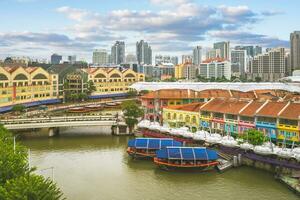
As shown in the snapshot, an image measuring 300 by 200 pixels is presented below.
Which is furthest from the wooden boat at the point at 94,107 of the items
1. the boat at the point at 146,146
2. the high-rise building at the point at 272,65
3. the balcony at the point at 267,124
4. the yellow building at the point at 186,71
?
the yellow building at the point at 186,71

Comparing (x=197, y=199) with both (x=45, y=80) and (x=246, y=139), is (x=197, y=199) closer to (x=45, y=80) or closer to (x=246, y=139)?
(x=246, y=139)

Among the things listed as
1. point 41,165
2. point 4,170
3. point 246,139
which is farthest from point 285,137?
point 4,170

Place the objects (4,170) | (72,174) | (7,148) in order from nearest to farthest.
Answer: (4,170)
(7,148)
(72,174)

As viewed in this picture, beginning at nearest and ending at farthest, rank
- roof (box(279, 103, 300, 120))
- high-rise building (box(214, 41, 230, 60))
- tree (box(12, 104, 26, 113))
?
roof (box(279, 103, 300, 120)), tree (box(12, 104, 26, 113)), high-rise building (box(214, 41, 230, 60))

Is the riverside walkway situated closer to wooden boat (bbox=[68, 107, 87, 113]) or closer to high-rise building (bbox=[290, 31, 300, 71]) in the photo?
wooden boat (bbox=[68, 107, 87, 113])

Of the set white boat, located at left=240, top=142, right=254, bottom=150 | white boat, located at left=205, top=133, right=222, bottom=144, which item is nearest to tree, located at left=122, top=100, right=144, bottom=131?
white boat, located at left=205, top=133, right=222, bottom=144

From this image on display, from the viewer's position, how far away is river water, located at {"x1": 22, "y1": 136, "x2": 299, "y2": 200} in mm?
23031

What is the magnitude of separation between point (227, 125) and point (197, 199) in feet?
44.4

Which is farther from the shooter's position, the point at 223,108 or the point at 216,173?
the point at 223,108

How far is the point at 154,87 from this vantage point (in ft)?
153

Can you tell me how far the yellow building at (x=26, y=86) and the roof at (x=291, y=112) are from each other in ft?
131

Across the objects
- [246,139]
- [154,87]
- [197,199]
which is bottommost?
[197,199]

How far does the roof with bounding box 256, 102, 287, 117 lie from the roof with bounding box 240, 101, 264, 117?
2.10 feet

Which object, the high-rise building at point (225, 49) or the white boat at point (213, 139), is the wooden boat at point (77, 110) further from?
the high-rise building at point (225, 49)
